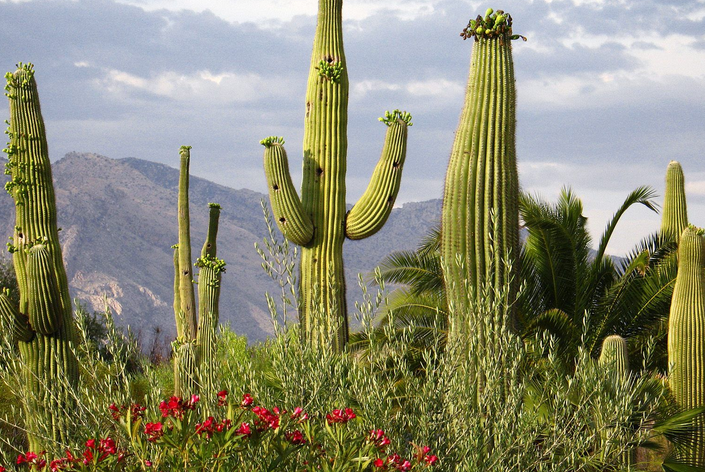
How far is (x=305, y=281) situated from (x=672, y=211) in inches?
395

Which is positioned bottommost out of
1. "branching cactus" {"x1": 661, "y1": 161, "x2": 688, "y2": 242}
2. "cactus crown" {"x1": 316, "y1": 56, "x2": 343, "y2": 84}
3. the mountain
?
the mountain

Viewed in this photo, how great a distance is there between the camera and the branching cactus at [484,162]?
7.84m

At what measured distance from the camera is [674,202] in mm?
16094

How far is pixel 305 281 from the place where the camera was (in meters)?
8.79

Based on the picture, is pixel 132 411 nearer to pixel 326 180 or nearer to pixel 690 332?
pixel 326 180

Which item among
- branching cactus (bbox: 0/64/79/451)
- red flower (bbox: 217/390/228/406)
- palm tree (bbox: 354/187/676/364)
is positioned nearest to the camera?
red flower (bbox: 217/390/228/406)

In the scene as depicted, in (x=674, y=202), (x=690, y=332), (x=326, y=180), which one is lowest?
(x=690, y=332)

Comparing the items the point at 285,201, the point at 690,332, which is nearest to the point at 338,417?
the point at 285,201

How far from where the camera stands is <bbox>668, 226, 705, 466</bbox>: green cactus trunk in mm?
10617

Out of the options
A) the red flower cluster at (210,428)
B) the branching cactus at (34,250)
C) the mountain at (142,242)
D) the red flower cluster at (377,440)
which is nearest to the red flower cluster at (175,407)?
the red flower cluster at (210,428)

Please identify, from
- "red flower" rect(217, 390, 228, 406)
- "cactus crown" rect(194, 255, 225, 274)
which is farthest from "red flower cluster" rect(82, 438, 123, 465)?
"cactus crown" rect(194, 255, 225, 274)

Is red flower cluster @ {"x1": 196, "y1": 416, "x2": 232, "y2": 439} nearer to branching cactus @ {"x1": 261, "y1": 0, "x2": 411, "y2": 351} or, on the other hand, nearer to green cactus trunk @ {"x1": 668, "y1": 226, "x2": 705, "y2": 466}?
branching cactus @ {"x1": 261, "y1": 0, "x2": 411, "y2": 351}

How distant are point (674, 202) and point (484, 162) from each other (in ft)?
31.2

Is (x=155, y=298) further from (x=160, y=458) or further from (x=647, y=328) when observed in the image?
(x=160, y=458)
